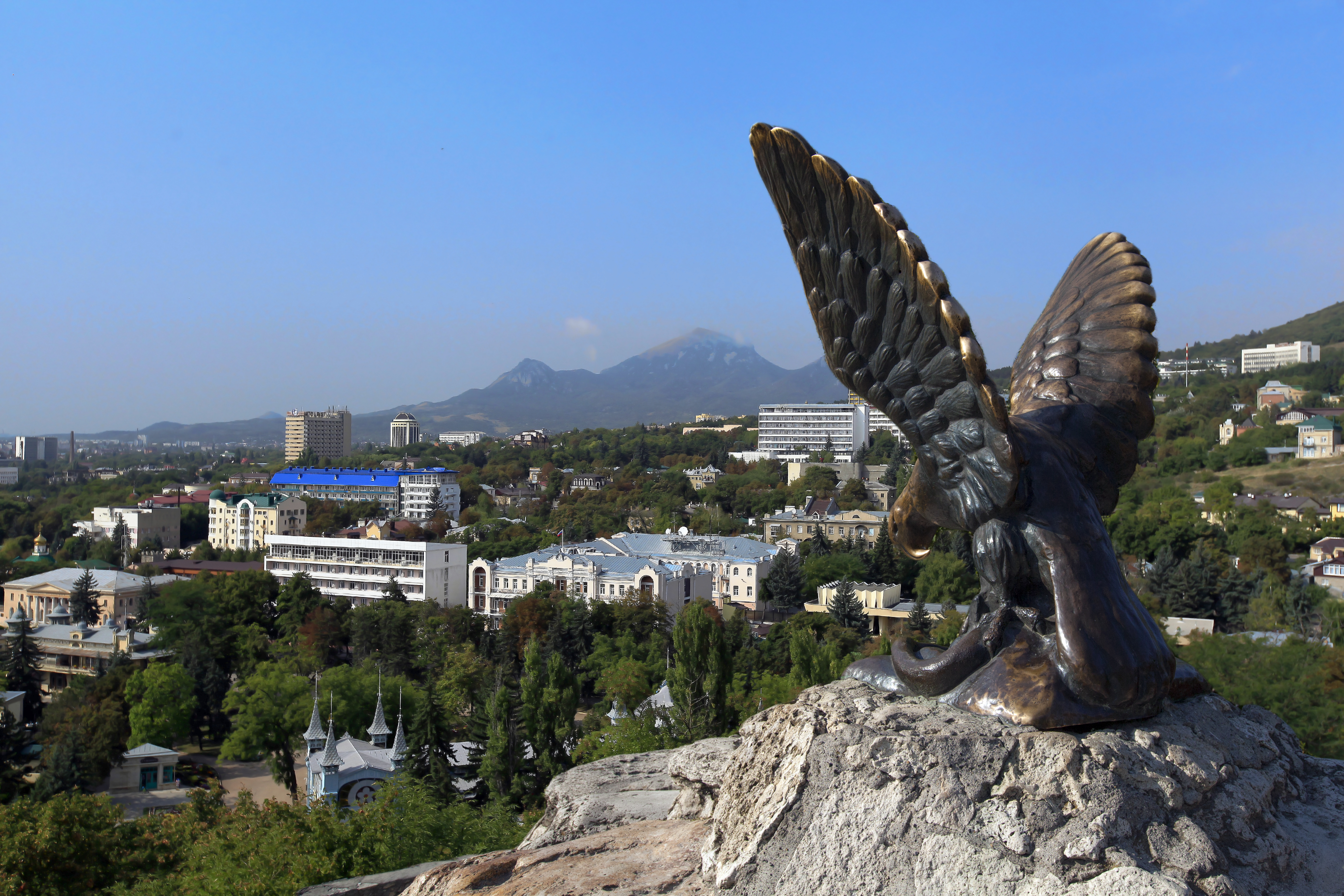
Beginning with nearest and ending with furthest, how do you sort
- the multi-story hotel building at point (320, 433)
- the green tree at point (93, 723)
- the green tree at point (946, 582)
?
1. the green tree at point (93, 723)
2. the green tree at point (946, 582)
3. the multi-story hotel building at point (320, 433)

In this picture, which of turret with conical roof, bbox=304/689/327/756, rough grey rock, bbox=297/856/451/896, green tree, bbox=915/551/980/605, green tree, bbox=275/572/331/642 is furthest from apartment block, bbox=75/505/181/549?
rough grey rock, bbox=297/856/451/896

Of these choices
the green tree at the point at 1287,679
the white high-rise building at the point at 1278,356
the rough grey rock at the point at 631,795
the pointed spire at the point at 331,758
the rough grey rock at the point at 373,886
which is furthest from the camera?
the white high-rise building at the point at 1278,356

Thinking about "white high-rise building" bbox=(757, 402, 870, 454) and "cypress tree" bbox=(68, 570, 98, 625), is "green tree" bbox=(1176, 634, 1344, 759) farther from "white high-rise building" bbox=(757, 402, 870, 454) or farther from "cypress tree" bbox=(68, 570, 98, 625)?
"white high-rise building" bbox=(757, 402, 870, 454)

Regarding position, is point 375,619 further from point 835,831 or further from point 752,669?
point 835,831

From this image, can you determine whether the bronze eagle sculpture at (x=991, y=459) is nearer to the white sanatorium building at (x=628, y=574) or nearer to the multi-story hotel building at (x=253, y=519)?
the white sanatorium building at (x=628, y=574)

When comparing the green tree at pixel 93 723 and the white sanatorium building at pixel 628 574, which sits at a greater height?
the white sanatorium building at pixel 628 574

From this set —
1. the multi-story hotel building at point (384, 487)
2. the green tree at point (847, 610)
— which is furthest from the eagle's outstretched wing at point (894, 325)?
the multi-story hotel building at point (384, 487)
